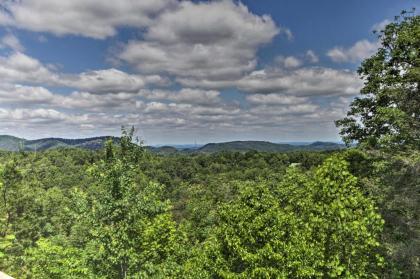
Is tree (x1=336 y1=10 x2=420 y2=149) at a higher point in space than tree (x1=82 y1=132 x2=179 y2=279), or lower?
higher

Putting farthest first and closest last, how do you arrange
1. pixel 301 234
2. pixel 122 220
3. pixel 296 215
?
pixel 122 220 < pixel 296 215 < pixel 301 234

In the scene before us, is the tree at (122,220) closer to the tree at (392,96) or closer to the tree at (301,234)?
the tree at (301,234)

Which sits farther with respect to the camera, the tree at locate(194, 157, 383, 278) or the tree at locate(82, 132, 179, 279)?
the tree at locate(82, 132, 179, 279)

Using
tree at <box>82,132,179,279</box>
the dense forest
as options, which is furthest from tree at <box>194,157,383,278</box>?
tree at <box>82,132,179,279</box>

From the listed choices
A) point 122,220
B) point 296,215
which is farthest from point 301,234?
point 122,220

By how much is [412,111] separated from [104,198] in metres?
16.0

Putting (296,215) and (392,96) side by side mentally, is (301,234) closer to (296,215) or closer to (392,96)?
(296,215)

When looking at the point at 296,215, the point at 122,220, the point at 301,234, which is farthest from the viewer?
the point at 122,220

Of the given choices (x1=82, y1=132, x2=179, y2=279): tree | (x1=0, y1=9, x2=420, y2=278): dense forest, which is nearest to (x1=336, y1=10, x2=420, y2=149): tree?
(x1=0, y1=9, x2=420, y2=278): dense forest

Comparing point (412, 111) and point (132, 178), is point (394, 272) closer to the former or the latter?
point (412, 111)

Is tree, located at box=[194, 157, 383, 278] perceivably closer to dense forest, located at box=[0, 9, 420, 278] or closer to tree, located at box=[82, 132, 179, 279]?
dense forest, located at box=[0, 9, 420, 278]

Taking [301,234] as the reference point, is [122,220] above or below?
below

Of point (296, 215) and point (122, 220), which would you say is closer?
point (296, 215)

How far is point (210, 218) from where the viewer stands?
213 feet
